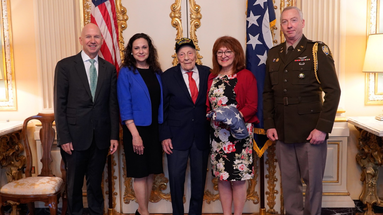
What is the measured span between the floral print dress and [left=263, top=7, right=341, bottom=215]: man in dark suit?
0.88ft

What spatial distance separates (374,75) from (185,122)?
2089 millimetres

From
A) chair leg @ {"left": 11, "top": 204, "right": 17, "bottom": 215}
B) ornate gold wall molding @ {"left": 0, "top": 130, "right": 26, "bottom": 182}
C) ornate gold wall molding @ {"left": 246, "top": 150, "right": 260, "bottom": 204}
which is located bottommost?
chair leg @ {"left": 11, "top": 204, "right": 17, "bottom": 215}

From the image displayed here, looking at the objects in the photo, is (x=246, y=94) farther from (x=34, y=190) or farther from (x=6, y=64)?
(x=6, y=64)

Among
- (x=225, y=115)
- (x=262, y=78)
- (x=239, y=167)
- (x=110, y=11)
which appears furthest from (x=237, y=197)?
(x=110, y=11)

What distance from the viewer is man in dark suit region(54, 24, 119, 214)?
264 centimetres

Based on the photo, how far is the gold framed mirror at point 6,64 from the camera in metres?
3.46

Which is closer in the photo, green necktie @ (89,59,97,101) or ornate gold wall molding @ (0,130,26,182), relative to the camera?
green necktie @ (89,59,97,101)

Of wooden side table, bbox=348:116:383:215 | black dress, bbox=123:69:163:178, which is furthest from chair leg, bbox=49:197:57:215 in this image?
wooden side table, bbox=348:116:383:215

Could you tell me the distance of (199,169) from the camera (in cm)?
287

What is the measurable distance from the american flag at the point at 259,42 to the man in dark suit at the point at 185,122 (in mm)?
477

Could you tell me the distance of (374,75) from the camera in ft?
11.2

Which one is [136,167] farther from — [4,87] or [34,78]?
[4,87]

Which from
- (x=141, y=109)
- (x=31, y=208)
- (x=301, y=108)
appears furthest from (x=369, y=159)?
(x=31, y=208)

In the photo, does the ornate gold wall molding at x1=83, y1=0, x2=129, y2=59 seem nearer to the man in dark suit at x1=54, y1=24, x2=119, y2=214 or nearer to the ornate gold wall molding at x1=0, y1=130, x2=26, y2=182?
the man in dark suit at x1=54, y1=24, x2=119, y2=214
